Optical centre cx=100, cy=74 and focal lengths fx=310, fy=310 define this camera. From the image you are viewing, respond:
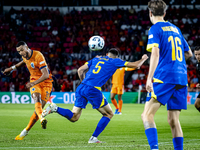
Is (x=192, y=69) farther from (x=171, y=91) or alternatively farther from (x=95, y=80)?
(x=171, y=91)

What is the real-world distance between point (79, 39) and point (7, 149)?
2113 centimetres

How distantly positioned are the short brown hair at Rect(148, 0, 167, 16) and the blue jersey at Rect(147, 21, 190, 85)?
15 centimetres

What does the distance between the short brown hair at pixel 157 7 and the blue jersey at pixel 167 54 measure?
15cm

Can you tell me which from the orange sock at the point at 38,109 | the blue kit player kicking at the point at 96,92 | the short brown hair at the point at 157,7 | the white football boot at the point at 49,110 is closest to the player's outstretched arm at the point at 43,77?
the orange sock at the point at 38,109

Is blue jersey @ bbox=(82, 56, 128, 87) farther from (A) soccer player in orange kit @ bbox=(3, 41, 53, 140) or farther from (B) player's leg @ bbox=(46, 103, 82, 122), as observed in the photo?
(A) soccer player in orange kit @ bbox=(3, 41, 53, 140)

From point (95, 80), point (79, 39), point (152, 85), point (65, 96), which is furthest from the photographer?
point (79, 39)

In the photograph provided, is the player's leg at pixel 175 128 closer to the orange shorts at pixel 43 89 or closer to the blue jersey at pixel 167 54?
the blue jersey at pixel 167 54

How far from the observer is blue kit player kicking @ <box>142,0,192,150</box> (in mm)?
3904

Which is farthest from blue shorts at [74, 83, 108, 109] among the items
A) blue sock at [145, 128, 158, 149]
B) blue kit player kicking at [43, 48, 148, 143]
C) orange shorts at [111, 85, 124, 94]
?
orange shorts at [111, 85, 124, 94]

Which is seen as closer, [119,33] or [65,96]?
[65,96]

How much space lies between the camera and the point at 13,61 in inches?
938

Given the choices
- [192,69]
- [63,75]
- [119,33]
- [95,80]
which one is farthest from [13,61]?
[95,80]

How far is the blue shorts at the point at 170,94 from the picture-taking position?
390cm

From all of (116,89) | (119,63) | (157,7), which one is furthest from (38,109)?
(116,89)
